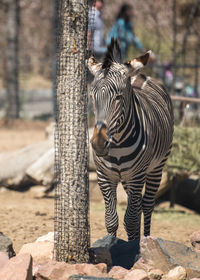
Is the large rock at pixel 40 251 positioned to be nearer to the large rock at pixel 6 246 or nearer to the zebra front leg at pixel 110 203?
the large rock at pixel 6 246

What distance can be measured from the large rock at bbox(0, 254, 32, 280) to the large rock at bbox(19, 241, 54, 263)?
76cm

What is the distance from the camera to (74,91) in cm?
464

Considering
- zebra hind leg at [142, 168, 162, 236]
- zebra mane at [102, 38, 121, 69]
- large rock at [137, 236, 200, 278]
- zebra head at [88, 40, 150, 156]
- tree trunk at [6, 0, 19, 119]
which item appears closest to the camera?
zebra head at [88, 40, 150, 156]

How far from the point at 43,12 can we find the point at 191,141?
20.4m

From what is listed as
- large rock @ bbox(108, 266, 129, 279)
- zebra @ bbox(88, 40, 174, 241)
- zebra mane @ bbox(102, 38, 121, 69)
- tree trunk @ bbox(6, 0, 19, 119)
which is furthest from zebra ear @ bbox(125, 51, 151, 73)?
tree trunk @ bbox(6, 0, 19, 119)

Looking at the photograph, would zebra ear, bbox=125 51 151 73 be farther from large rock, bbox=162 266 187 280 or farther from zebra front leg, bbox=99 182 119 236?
large rock, bbox=162 266 187 280

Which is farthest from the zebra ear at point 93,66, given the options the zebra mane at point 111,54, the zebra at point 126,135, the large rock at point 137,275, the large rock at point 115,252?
the large rock at point 137,275

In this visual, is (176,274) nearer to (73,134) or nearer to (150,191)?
(73,134)

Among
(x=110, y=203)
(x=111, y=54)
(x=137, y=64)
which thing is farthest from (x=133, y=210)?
(x=111, y=54)

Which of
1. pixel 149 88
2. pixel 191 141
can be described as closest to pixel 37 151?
pixel 191 141

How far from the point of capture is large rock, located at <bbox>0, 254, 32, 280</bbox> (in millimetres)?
3949

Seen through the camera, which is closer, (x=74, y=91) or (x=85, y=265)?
(x=85, y=265)

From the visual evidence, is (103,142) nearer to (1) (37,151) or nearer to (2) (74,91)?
(2) (74,91)

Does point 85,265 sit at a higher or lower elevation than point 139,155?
lower
